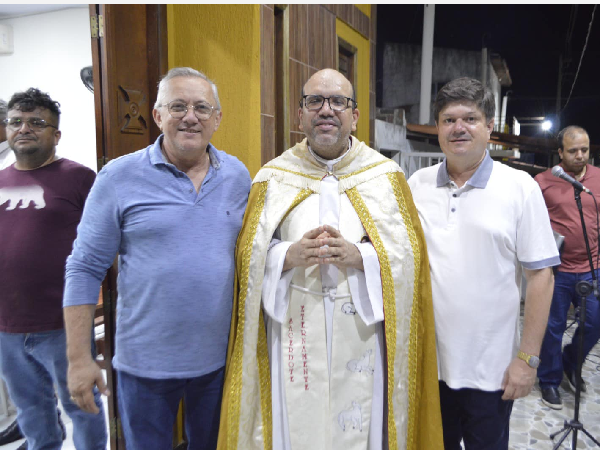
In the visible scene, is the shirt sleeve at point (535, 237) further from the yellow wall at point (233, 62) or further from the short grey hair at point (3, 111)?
the short grey hair at point (3, 111)

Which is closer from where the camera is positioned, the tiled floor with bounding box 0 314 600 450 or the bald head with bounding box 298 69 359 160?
the bald head with bounding box 298 69 359 160

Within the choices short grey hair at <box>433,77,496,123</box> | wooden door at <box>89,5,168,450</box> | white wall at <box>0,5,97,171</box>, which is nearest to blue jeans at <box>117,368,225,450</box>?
wooden door at <box>89,5,168,450</box>

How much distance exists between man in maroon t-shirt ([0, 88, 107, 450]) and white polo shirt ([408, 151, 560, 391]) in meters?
1.71

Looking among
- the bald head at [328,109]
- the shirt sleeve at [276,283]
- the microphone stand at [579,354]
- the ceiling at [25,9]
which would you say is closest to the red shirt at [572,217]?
the microphone stand at [579,354]

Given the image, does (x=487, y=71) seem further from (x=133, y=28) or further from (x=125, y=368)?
(x=125, y=368)

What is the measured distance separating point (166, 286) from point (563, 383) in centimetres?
358

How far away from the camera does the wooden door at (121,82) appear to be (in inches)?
87.3

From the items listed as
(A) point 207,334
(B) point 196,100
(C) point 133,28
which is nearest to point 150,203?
(B) point 196,100

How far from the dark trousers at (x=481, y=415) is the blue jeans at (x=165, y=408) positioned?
94cm

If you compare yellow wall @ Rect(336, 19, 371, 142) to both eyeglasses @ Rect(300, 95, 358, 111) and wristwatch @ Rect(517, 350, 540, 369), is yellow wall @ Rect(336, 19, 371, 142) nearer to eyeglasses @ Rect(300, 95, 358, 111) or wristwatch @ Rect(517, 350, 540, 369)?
eyeglasses @ Rect(300, 95, 358, 111)

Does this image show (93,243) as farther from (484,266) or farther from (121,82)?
(484,266)

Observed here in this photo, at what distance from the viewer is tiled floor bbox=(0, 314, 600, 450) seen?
2.85 metres

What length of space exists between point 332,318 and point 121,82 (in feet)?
5.22

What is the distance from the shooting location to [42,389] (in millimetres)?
2264
